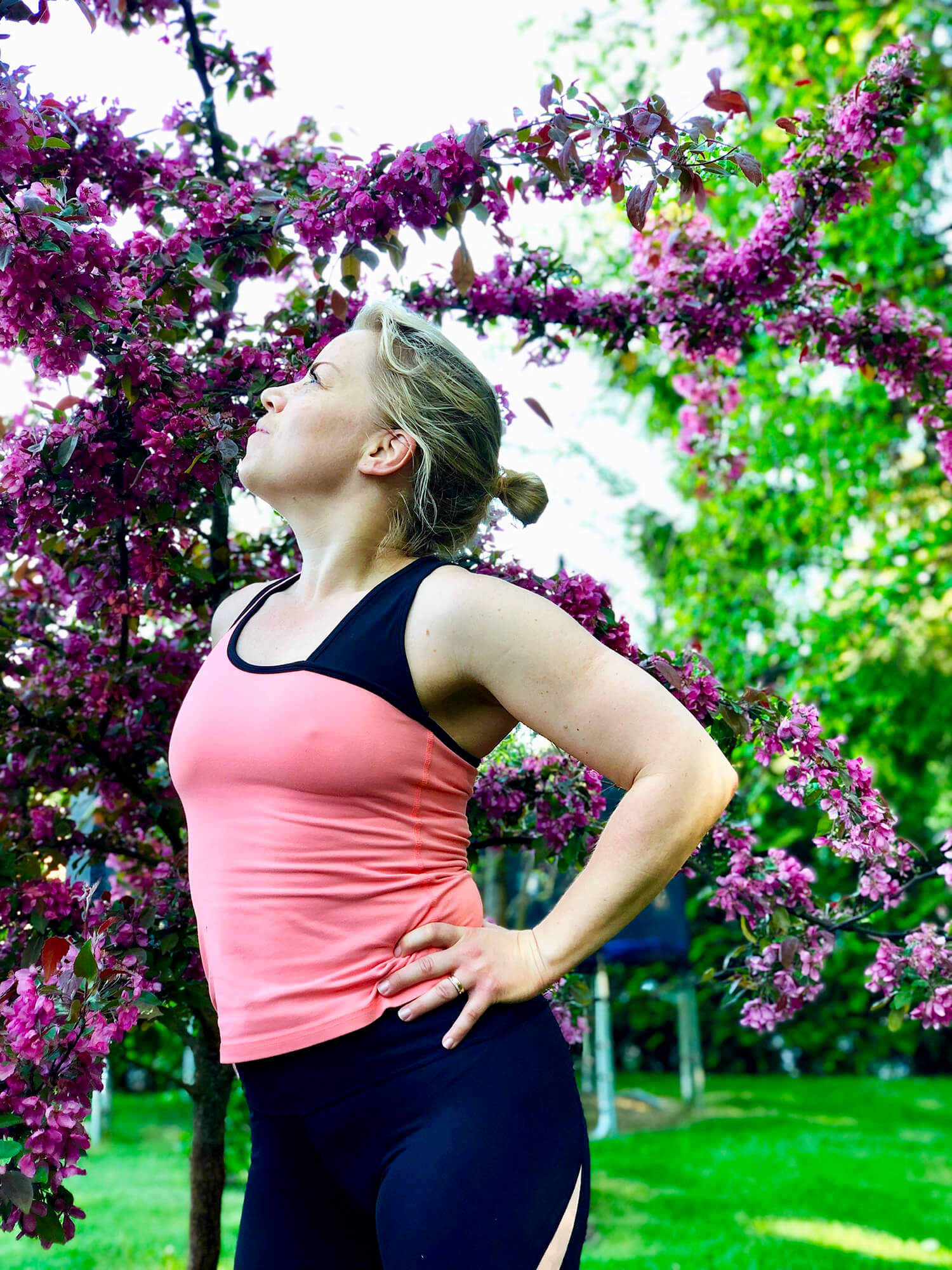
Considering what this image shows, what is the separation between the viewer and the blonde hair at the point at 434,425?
1441 mm

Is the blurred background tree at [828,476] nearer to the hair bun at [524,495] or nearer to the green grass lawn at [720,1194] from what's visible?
the green grass lawn at [720,1194]

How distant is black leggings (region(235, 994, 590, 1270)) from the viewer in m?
1.06

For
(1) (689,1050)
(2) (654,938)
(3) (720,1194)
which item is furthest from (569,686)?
(1) (689,1050)

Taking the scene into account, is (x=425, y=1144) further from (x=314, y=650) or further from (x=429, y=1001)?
(x=314, y=650)

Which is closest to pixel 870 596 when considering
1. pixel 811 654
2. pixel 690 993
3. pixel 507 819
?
pixel 811 654

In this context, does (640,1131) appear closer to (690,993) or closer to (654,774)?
(690,993)

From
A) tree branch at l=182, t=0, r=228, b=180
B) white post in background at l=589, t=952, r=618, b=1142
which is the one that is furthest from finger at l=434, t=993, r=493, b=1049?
white post in background at l=589, t=952, r=618, b=1142

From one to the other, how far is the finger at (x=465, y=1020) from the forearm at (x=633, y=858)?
0.28ft

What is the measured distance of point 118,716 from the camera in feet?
7.00

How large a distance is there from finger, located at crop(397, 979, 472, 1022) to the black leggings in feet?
0.03

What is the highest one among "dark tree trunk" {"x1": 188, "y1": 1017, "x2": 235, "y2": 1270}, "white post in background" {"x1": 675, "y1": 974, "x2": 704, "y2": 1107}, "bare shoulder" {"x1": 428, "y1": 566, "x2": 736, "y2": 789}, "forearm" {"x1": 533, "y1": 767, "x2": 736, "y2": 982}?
"bare shoulder" {"x1": 428, "y1": 566, "x2": 736, "y2": 789}

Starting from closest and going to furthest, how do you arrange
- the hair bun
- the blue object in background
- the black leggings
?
1. the black leggings
2. the hair bun
3. the blue object in background

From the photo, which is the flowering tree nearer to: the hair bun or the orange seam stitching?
the hair bun

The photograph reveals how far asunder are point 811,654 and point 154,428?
4360 mm
